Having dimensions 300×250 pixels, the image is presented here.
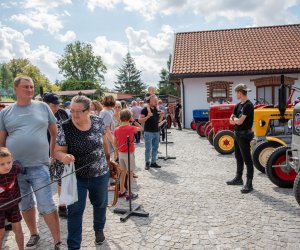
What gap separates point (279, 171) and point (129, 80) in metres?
67.0

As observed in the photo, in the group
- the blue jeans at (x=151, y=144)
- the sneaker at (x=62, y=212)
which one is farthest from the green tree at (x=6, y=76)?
the sneaker at (x=62, y=212)

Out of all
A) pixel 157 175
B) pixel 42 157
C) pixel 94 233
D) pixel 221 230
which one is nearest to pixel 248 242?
pixel 221 230

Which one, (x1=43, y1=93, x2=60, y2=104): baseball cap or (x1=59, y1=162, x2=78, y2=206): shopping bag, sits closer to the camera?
(x1=59, y1=162, x2=78, y2=206): shopping bag

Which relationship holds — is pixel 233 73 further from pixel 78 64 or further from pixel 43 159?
pixel 78 64

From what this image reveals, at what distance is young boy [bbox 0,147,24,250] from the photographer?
9.90 ft

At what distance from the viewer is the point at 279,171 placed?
5406 millimetres

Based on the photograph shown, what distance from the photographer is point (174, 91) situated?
66.0 meters

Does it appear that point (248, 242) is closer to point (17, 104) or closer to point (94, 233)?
point (94, 233)

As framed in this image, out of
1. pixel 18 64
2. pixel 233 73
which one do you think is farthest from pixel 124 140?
pixel 18 64

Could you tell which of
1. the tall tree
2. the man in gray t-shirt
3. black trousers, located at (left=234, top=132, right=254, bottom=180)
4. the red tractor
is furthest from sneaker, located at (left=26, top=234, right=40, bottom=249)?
the tall tree

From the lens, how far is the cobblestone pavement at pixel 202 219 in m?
3.48

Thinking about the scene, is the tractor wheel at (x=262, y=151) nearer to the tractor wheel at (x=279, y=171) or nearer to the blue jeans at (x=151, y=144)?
the tractor wheel at (x=279, y=171)

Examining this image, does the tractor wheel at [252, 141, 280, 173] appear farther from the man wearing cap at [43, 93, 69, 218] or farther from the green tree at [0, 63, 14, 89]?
the green tree at [0, 63, 14, 89]

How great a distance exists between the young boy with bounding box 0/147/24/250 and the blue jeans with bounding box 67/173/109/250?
54 centimetres
